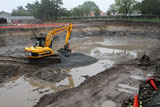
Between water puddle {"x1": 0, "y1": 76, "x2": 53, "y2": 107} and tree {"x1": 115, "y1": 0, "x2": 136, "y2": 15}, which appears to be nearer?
water puddle {"x1": 0, "y1": 76, "x2": 53, "y2": 107}

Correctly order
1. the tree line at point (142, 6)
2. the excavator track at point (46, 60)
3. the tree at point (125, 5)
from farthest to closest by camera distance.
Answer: the tree at point (125, 5) → the tree line at point (142, 6) → the excavator track at point (46, 60)

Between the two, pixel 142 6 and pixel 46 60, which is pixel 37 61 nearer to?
pixel 46 60

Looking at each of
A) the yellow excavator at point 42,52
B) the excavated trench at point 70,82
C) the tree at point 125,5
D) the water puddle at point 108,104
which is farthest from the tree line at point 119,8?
the water puddle at point 108,104

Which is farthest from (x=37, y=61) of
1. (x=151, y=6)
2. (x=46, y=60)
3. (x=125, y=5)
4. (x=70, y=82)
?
(x=125, y=5)

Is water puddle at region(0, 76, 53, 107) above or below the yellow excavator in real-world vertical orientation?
below

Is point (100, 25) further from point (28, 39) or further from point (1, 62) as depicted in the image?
point (1, 62)

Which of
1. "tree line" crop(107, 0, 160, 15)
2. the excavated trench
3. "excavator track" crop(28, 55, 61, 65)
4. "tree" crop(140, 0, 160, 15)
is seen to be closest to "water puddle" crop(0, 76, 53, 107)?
the excavated trench

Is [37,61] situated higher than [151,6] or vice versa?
[151,6]

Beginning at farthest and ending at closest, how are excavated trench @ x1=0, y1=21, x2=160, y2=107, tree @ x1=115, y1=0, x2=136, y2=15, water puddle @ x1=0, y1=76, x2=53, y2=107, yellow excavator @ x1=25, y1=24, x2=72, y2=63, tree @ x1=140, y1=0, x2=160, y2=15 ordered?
tree @ x1=115, y1=0, x2=136, y2=15 < tree @ x1=140, y1=0, x2=160, y2=15 < yellow excavator @ x1=25, y1=24, x2=72, y2=63 < water puddle @ x1=0, y1=76, x2=53, y2=107 < excavated trench @ x1=0, y1=21, x2=160, y2=107

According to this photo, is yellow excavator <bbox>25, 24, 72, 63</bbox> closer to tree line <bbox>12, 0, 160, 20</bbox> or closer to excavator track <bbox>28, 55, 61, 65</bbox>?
excavator track <bbox>28, 55, 61, 65</bbox>

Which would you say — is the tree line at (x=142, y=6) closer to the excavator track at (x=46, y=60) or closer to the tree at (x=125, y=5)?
the tree at (x=125, y=5)

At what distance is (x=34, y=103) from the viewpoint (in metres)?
6.70

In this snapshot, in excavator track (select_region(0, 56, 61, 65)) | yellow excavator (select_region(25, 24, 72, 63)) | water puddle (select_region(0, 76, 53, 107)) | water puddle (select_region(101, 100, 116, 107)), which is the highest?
yellow excavator (select_region(25, 24, 72, 63))

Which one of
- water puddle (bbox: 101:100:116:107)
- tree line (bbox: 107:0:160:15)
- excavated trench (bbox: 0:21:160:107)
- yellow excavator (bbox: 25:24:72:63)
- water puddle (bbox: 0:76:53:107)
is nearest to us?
water puddle (bbox: 101:100:116:107)
